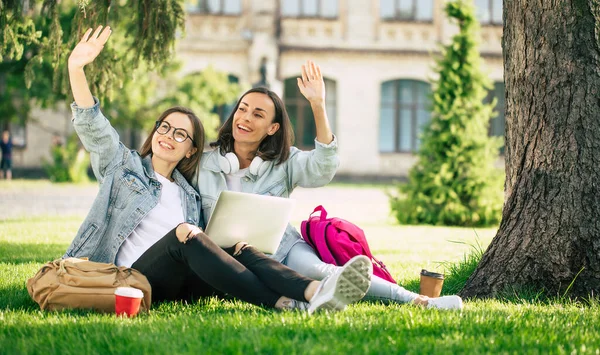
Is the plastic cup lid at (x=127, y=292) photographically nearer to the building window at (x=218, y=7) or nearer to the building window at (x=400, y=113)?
the building window at (x=218, y=7)

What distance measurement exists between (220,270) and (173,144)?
1.08m

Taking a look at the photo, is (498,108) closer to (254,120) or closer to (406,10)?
(406,10)

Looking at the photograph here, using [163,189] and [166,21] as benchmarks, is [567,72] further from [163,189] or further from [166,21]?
[166,21]

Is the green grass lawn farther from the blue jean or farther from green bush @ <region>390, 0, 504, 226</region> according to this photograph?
green bush @ <region>390, 0, 504, 226</region>

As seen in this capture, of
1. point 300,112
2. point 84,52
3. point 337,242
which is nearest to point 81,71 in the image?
point 84,52

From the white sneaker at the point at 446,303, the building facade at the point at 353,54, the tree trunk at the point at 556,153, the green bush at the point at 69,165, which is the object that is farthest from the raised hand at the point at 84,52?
the building facade at the point at 353,54

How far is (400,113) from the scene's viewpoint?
2762cm

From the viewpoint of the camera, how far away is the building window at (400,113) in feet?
90.5

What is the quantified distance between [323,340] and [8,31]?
4.83 meters

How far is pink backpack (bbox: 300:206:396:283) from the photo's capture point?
4902 mm

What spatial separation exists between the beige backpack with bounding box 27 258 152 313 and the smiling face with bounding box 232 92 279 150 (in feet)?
3.93

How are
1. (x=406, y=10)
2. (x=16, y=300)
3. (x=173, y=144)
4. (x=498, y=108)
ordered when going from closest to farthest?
(x=16, y=300) < (x=173, y=144) < (x=498, y=108) < (x=406, y=10)

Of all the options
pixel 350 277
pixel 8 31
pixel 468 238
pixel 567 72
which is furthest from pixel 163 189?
pixel 468 238

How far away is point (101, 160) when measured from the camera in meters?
4.69
